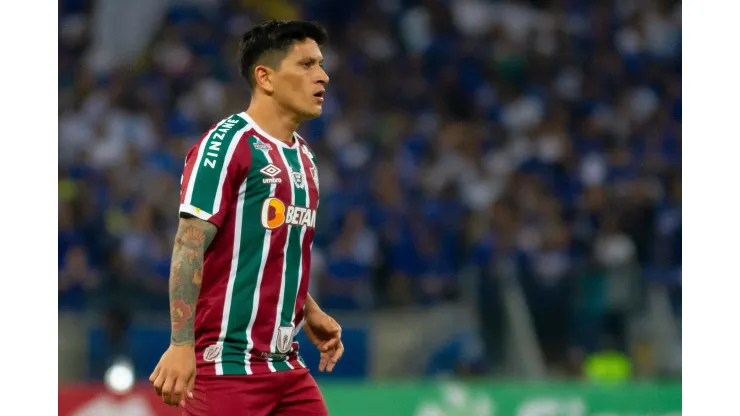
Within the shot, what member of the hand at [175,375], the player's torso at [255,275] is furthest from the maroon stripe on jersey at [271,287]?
the hand at [175,375]

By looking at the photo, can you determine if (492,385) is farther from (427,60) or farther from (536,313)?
(427,60)

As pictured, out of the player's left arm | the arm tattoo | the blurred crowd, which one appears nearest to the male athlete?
the arm tattoo

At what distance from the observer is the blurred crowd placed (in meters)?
9.49

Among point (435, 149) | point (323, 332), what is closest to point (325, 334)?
point (323, 332)

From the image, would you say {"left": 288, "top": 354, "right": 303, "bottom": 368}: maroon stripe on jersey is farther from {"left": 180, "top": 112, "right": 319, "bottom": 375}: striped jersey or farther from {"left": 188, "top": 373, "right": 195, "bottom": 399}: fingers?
{"left": 188, "top": 373, "right": 195, "bottom": 399}: fingers

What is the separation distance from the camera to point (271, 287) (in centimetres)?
379

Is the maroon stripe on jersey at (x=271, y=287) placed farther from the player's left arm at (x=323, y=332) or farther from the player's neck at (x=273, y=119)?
the player's left arm at (x=323, y=332)

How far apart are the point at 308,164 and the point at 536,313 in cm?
537

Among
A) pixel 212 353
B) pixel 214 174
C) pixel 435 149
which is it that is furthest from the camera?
pixel 435 149

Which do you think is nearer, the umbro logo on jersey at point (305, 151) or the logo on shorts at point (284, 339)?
the logo on shorts at point (284, 339)

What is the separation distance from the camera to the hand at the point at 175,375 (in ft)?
11.2

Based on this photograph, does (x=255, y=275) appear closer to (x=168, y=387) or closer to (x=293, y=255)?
(x=293, y=255)

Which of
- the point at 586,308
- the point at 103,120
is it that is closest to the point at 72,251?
the point at 103,120

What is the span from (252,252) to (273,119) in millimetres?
526
